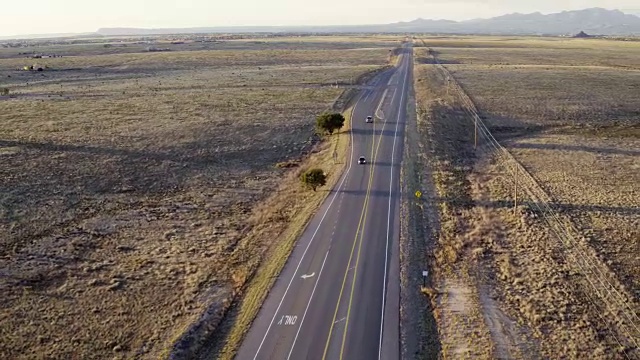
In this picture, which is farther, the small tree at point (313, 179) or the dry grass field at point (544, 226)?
the small tree at point (313, 179)

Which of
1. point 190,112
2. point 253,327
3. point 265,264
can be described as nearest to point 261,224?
point 265,264

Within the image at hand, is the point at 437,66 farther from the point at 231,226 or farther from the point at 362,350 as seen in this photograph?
the point at 362,350

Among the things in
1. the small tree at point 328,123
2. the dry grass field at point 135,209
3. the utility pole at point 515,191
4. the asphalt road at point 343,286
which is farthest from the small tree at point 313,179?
the small tree at point 328,123

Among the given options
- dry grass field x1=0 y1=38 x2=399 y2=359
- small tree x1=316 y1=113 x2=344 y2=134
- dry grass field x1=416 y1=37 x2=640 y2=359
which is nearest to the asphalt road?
dry grass field x1=0 y1=38 x2=399 y2=359

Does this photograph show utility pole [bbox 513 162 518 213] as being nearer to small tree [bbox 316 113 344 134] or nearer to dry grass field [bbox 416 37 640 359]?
dry grass field [bbox 416 37 640 359]

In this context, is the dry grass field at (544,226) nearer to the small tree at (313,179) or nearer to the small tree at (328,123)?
the small tree at (313,179)

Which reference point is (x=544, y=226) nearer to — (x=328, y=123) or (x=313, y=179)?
(x=313, y=179)

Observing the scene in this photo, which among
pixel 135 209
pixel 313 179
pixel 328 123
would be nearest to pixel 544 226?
pixel 313 179
